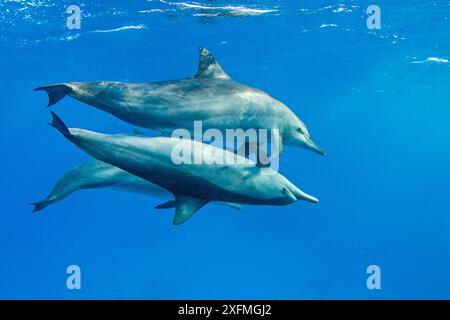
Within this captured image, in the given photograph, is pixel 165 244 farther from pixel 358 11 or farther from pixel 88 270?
pixel 358 11

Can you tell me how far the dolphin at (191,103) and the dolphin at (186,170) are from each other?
609 millimetres

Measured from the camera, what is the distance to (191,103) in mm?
5199

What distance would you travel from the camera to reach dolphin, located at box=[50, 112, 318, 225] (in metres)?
4.15

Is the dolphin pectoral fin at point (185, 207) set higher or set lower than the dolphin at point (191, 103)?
lower

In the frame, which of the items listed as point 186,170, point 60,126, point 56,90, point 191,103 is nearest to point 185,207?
point 186,170

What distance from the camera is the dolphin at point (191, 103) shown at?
4.70 metres

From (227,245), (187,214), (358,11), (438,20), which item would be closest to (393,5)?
(358,11)

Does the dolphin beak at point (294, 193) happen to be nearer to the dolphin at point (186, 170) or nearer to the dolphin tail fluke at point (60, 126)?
the dolphin at point (186, 170)

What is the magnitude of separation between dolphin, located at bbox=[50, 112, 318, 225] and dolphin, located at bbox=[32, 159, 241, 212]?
3119 mm

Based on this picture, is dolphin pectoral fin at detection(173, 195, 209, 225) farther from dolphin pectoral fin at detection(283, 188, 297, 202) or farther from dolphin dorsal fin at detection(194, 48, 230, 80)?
dolphin dorsal fin at detection(194, 48, 230, 80)

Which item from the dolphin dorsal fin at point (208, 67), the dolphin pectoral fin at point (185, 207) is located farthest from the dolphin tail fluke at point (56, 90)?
the dolphin dorsal fin at point (208, 67)

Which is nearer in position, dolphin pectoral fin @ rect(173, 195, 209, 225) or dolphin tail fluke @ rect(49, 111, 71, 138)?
dolphin tail fluke @ rect(49, 111, 71, 138)

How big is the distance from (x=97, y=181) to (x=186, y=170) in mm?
3819

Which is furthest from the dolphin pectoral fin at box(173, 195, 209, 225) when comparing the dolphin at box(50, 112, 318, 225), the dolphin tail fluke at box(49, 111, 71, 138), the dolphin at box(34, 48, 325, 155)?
the dolphin tail fluke at box(49, 111, 71, 138)
